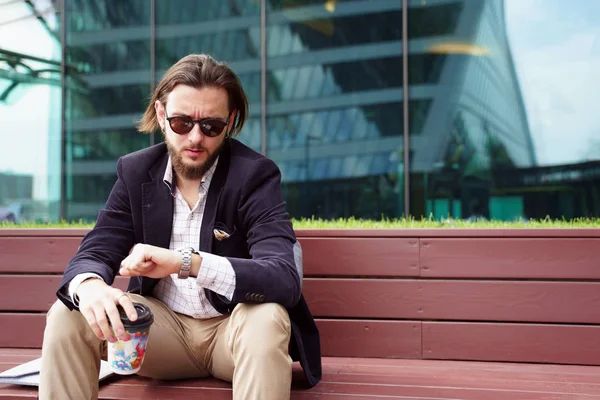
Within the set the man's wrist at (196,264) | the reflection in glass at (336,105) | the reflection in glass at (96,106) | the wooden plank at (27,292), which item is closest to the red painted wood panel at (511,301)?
the man's wrist at (196,264)

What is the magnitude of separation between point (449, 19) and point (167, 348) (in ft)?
23.5

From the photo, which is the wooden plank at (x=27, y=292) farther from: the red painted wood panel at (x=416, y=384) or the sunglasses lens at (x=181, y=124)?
the sunglasses lens at (x=181, y=124)

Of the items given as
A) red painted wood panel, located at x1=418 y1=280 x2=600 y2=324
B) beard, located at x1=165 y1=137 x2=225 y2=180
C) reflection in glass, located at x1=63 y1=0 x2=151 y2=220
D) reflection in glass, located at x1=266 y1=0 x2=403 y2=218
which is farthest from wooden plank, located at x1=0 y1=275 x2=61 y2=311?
reflection in glass, located at x1=63 y1=0 x2=151 y2=220

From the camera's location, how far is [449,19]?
8211 mm

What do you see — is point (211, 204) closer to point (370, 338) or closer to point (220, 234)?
point (220, 234)

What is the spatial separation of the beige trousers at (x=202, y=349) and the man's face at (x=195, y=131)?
1.67 feet

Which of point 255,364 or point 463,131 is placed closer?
point 255,364

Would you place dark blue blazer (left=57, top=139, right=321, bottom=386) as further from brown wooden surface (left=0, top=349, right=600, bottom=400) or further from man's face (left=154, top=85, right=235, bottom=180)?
brown wooden surface (left=0, top=349, right=600, bottom=400)

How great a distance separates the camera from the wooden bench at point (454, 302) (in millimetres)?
2625

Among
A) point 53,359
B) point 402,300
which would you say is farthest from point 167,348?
point 402,300

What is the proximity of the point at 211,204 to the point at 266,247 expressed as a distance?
298 millimetres

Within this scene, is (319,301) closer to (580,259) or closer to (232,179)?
(232,179)

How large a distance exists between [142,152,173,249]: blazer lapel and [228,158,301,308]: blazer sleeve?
27 cm

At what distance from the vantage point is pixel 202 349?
2189 mm
